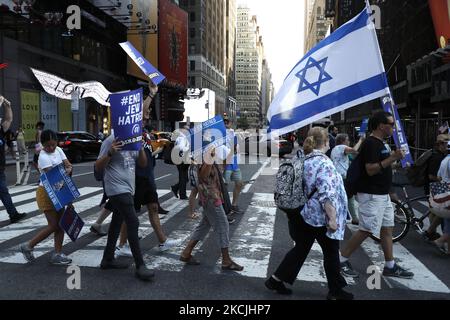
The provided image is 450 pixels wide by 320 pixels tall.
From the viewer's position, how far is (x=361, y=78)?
569 centimetres

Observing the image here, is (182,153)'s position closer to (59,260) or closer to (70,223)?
(70,223)

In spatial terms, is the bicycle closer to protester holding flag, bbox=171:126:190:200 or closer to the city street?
the city street

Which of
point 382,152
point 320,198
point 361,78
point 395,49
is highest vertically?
point 395,49

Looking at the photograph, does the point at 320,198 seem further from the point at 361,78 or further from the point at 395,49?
the point at 395,49

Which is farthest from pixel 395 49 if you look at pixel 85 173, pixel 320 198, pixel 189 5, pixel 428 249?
pixel 189 5

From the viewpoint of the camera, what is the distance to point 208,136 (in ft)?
17.8

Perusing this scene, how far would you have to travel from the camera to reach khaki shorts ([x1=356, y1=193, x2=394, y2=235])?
193 inches

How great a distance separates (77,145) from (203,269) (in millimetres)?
18412

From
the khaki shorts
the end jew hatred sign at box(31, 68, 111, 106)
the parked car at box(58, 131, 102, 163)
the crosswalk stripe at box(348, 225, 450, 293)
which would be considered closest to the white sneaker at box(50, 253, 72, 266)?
the khaki shorts

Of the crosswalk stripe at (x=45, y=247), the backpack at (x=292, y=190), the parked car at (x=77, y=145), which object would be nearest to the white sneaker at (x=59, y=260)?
the crosswalk stripe at (x=45, y=247)

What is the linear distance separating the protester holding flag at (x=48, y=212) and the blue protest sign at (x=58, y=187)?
114 mm

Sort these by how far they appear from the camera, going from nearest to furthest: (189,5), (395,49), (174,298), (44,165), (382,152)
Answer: (174,298) < (382,152) < (44,165) < (395,49) < (189,5)

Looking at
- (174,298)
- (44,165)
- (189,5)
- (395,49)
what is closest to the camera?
(174,298)
